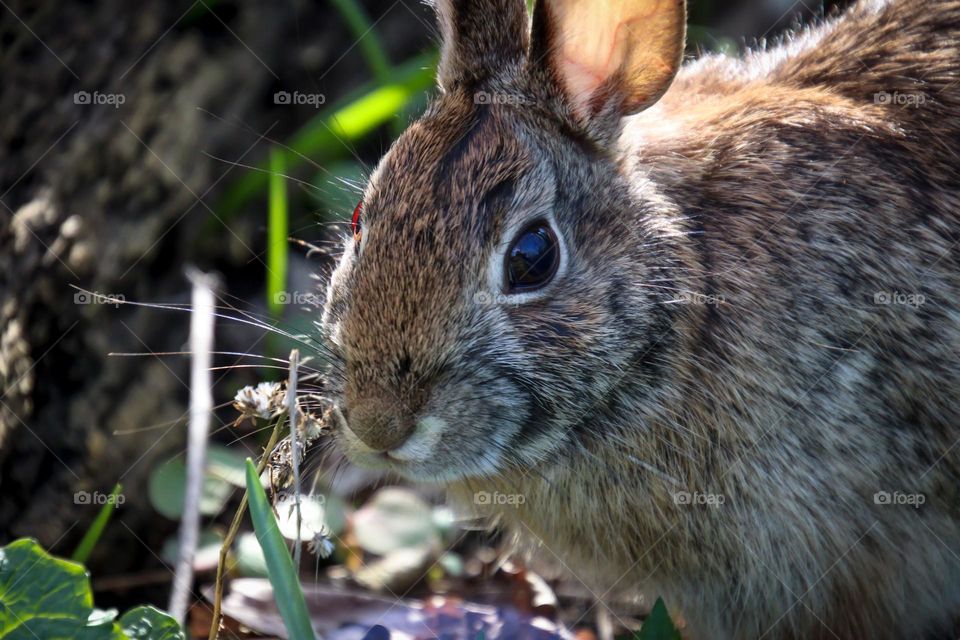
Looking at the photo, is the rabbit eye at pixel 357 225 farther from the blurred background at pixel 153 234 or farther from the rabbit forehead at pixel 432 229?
the blurred background at pixel 153 234

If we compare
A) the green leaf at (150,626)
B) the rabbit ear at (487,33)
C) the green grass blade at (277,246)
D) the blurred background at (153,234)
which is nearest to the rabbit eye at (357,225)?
the blurred background at (153,234)

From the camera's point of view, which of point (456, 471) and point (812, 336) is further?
point (812, 336)

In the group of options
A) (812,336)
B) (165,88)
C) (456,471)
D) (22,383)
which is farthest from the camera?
(165,88)

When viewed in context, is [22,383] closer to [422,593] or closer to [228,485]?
[228,485]

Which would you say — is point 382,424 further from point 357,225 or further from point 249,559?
point 249,559

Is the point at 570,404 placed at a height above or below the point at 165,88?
below

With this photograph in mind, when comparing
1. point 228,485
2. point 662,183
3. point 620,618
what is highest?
point 662,183

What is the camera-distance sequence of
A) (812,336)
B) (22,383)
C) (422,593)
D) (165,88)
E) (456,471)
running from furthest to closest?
(165,88), (422,593), (22,383), (812,336), (456,471)

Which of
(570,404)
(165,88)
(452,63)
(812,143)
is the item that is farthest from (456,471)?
(165,88)
